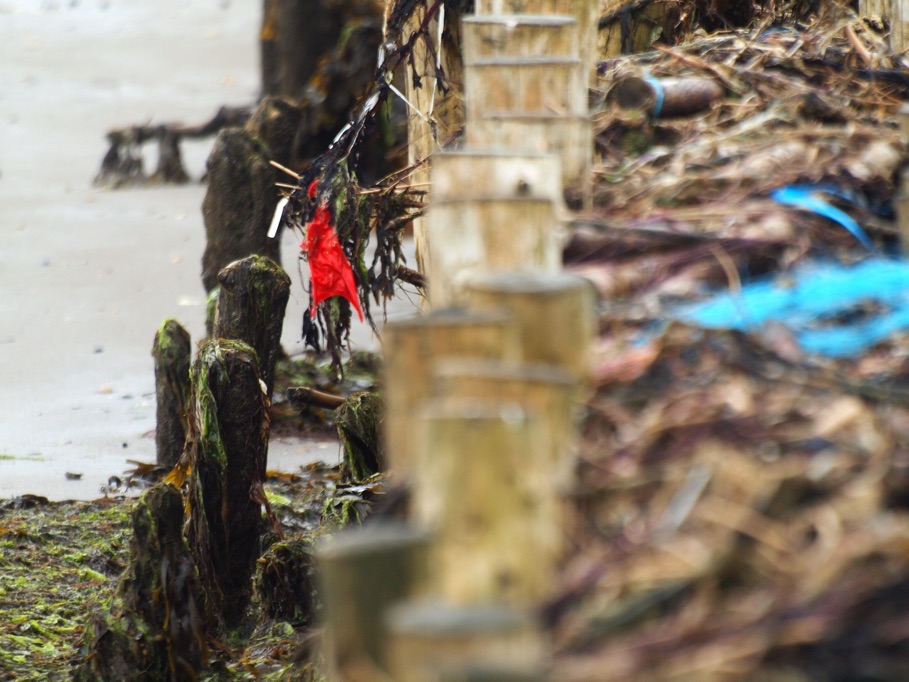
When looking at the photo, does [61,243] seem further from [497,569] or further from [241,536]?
[497,569]

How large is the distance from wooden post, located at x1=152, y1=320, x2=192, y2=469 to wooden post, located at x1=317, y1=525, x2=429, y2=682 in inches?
307

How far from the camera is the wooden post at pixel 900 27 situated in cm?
650

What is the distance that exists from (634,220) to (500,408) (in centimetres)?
186

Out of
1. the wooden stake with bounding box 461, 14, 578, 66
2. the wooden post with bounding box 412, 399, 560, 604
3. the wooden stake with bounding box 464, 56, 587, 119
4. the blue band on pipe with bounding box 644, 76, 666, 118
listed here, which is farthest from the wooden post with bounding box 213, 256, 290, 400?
the wooden post with bounding box 412, 399, 560, 604

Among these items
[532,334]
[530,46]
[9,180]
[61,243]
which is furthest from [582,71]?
[9,180]

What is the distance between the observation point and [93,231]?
18172 mm

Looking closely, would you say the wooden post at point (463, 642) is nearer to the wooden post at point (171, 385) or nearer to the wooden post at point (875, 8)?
the wooden post at point (875, 8)

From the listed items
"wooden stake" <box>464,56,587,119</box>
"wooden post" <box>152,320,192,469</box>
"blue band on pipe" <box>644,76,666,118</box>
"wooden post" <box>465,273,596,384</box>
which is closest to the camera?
"wooden post" <box>465,273,596,384</box>

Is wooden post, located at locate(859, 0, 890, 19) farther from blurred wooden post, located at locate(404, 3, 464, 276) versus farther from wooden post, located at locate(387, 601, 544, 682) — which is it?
wooden post, located at locate(387, 601, 544, 682)

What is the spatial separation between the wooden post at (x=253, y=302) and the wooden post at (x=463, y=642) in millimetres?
8081

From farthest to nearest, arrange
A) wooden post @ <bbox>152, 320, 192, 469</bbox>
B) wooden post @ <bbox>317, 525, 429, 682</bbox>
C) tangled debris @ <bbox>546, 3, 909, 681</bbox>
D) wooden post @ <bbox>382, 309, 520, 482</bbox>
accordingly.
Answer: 1. wooden post @ <bbox>152, 320, 192, 469</bbox>
2. wooden post @ <bbox>382, 309, 520, 482</bbox>
3. wooden post @ <bbox>317, 525, 429, 682</bbox>
4. tangled debris @ <bbox>546, 3, 909, 681</bbox>

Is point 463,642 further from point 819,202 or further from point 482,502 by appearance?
point 819,202

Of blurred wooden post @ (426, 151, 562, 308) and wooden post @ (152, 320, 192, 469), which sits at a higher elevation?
blurred wooden post @ (426, 151, 562, 308)

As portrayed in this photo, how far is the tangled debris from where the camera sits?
265cm
